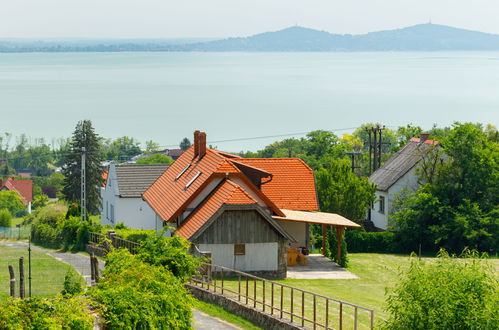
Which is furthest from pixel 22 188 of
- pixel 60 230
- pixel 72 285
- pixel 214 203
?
pixel 72 285

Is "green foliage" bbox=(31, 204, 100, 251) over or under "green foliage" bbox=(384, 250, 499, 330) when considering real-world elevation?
under

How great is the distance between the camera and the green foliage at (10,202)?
362 feet

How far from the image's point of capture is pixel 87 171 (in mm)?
77250

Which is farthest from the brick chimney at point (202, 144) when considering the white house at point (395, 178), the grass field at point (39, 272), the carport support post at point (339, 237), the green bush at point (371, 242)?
the white house at point (395, 178)

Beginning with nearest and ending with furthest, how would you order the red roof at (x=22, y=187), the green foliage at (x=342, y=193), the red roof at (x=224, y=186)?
the red roof at (x=224, y=186), the green foliage at (x=342, y=193), the red roof at (x=22, y=187)

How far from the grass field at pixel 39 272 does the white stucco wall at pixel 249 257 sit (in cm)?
572

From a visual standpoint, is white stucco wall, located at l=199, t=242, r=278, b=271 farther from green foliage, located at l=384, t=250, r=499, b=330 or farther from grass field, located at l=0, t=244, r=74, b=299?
green foliage, located at l=384, t=250, r=499, b=330

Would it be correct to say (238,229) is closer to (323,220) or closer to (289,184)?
(323,220)

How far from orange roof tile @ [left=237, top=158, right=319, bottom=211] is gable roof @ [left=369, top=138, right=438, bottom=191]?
1440 centimetres

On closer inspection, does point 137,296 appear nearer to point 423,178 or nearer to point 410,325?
point 410,325

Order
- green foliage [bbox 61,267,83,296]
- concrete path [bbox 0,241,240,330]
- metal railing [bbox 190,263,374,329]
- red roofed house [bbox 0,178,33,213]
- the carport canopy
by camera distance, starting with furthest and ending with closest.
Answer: red roofed house [bbox 0,178,33,213], the carport canopy, concrete path [bbox 0,241,240,330], green foliage [bbox 61,267,83,296], metal railing [bbox 190,263,374,329]

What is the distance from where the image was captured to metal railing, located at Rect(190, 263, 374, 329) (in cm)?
2031

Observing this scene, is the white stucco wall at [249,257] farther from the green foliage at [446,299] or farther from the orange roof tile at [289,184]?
the green foliage at [446,299]

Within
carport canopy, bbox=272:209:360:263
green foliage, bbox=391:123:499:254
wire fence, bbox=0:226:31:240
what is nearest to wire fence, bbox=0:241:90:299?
wire fence, bbox=0:226:31:240
